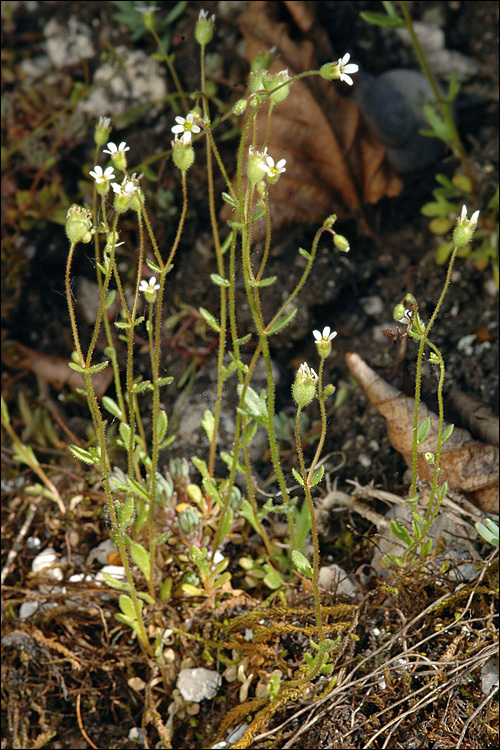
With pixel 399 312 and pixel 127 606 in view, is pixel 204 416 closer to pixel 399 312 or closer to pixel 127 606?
pixel 127 606

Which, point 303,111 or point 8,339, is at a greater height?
point 303,111

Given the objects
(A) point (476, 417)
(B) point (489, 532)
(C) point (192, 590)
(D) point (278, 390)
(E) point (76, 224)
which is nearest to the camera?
(E) point (76, 224)

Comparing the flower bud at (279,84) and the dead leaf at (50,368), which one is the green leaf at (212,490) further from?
the flower bud at (279,84)

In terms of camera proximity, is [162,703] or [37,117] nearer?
[162,703]

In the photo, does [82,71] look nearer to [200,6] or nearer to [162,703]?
[200,6]

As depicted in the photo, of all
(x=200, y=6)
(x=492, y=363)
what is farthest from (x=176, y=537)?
(x=200, y=6)

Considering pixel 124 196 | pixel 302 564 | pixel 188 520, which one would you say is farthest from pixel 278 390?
pixel 124 196

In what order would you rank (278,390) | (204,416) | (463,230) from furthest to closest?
1. (278,390)
2. (204,416)
3. (463,230)

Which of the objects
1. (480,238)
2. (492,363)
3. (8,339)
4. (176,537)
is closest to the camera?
(176,537)
